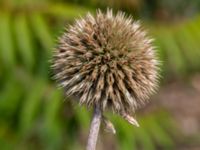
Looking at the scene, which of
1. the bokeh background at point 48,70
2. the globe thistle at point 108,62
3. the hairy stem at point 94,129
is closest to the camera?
the hairy stem at point 94,129

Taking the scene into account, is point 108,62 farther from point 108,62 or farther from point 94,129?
point 94,129

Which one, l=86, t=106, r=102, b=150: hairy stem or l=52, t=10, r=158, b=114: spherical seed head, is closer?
l=86, t=106, r=102, b=150: hairy stem

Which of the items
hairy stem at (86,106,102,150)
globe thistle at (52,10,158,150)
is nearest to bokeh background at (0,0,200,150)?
globe thistle at (52,10,158,150)

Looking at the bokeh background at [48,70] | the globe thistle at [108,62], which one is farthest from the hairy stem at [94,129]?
the bokeh background at [48,70]

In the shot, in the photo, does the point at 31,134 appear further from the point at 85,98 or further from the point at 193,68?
the point at 85,98

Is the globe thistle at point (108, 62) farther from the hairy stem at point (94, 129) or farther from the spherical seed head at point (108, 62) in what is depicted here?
the hairy stem at point (94, 129)

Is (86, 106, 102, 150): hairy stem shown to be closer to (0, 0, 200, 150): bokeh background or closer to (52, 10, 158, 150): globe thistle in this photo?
(52, 10, 158, 150): globe thistle

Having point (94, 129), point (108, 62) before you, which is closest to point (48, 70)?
point (108, 62)
